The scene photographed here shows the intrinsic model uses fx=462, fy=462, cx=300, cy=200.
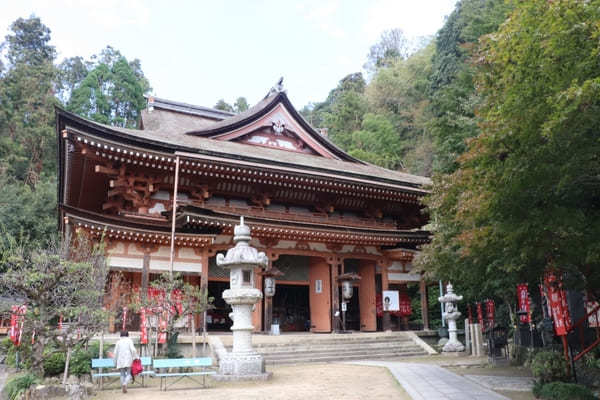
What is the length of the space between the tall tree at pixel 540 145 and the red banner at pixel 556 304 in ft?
2.55

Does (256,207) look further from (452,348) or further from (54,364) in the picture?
(452,348)

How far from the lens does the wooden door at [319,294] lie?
17312 millimetres

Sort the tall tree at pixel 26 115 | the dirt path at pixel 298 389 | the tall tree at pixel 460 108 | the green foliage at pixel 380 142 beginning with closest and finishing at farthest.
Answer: the dirt path at pixel 298 389 → the tall tree at pixel 460 108 → the tall tree at pixel 26 115 → the green foliage at pixel 380 142

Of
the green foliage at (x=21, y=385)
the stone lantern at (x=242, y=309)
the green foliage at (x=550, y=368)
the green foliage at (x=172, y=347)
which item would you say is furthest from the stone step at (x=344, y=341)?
the green foliage at (x=550, y=368)

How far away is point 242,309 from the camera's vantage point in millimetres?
10695

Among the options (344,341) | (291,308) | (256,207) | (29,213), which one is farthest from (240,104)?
(344,341)

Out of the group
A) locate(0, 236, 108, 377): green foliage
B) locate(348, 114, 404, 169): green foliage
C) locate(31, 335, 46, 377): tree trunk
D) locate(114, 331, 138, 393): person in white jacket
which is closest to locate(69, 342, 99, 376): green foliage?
locate(0, 236, 108, 377): green foliage

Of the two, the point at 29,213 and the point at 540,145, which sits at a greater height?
the point at 29,213

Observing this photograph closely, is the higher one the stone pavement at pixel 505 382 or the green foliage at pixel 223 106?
the green foliage at pixel 223 106

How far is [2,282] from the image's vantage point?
9180 millimetres

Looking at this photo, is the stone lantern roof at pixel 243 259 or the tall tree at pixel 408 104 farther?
the tall tree at pixel 408 104

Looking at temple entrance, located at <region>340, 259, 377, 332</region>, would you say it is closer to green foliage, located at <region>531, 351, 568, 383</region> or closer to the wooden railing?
the wooden railing

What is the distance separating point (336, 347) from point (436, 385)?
6197 mm

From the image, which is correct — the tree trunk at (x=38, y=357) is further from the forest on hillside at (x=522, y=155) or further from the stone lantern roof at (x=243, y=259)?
the forest on hillside at (x=522, y=155)
